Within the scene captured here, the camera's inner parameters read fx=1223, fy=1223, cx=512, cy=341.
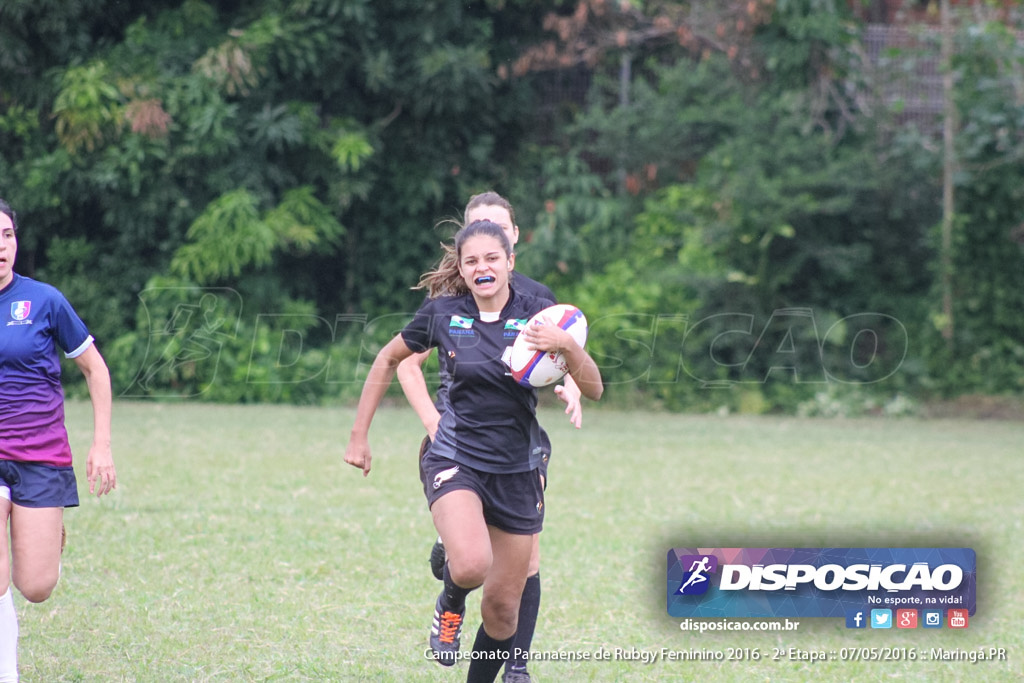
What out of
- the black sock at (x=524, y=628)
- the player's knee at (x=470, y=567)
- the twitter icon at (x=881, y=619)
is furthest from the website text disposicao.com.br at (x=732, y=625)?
the player's knee at (x=470, y=567)

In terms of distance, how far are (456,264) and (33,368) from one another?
1.50m

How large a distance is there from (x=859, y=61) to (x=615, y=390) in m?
5.31

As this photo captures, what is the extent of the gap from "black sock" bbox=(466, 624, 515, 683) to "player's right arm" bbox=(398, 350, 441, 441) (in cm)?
90

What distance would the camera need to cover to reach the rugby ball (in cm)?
404

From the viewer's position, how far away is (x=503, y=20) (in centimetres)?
1627

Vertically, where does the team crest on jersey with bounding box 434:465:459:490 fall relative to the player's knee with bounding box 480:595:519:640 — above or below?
above

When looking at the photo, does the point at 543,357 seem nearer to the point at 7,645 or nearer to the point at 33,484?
the point at 33,484

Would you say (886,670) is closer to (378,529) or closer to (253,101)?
(378,529)

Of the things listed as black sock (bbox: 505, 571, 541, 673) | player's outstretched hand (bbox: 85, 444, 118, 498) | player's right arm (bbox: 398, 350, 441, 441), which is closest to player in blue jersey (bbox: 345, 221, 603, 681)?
black sock (bbox: 505, 571, 541, 673)

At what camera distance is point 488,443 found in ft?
13.7

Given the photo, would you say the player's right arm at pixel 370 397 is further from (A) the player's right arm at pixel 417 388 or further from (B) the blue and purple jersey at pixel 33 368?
(B) the blue and purple jersey at pixel 33 368

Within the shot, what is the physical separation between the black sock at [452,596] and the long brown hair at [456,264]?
102 cm

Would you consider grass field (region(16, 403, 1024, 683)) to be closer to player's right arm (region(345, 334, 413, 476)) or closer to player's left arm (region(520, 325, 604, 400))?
player's right arm (region(345, 334, 413, 476))

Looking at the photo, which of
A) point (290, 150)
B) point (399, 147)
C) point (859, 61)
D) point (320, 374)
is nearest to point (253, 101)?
point (290, 150)
